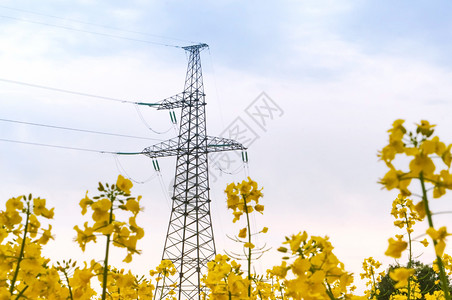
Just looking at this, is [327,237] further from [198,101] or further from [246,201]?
[198,101]

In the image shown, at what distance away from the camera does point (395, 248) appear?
5.80 ft

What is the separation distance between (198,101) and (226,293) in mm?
14549

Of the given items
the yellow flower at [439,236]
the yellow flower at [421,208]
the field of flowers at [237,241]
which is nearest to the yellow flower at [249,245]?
the field of flowers at [237,241]

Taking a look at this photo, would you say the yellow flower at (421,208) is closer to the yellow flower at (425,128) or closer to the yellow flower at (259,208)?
the yellow flower at (425,128)

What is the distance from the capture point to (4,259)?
275cm

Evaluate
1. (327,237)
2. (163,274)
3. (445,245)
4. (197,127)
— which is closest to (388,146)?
(445,245)

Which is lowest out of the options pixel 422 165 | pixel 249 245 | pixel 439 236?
pixel 439 236

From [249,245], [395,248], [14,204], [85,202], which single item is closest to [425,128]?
[395,248]

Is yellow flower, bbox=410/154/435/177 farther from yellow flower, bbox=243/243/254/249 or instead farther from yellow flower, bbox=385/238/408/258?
yellow flower, bbox=243/243/254/249

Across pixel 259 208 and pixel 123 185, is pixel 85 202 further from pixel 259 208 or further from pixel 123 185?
pixel 259 208

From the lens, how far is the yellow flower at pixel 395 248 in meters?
1.76

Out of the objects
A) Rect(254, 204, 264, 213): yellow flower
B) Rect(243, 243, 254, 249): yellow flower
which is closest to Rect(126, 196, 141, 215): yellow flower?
Rect(243, 243, 254, 249): yellow flower

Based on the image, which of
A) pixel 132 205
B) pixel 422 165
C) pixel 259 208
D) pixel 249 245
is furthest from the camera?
pixel 259 208

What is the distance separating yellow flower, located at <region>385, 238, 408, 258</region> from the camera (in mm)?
1762
